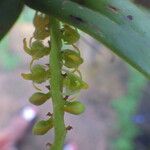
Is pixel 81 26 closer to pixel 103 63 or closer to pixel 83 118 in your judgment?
Result: pixel 83 118

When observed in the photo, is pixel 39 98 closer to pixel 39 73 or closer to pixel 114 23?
pixel 39 73

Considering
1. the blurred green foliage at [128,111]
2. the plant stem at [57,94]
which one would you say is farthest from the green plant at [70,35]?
the blurred green foliage at [128,111]

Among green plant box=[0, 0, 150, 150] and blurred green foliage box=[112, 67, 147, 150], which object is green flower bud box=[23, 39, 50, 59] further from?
blurred green foliage box=[112, 67, 147, 150]

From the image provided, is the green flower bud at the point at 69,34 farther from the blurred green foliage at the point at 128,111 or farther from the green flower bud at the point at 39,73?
the blurred green foliage at the point at 128,111

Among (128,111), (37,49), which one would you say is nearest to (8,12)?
(37,49)

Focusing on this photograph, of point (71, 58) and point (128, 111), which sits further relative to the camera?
point (128, 111)

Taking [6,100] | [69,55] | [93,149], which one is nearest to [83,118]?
[93,149]
